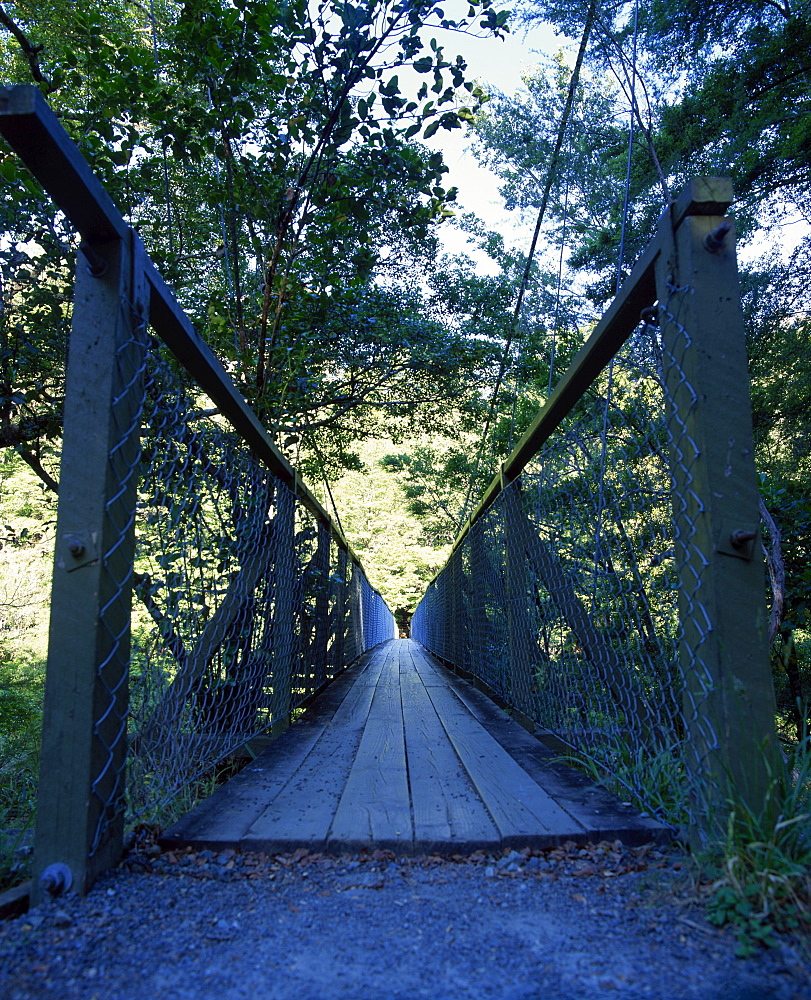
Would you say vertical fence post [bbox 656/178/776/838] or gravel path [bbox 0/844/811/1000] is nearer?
gravel path [bbox 0/844/811/1000]

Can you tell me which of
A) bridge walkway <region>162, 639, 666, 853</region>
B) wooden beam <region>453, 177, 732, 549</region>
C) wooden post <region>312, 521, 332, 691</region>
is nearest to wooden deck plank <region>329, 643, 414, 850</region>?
bridge walkway <region>162, 639, 666, 853</region>

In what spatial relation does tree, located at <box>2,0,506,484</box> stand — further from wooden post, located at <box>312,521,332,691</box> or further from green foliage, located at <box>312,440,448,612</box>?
green foliage, located at <box>312,440,448,612</box>

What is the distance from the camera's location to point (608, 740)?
1.62 metres

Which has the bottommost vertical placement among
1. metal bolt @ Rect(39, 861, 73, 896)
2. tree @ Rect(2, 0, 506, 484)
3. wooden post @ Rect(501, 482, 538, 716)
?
metal bolt @ Rect(39, 861, 73, 896)

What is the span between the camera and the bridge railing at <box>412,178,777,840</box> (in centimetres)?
98

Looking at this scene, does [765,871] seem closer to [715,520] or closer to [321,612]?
[715,520]

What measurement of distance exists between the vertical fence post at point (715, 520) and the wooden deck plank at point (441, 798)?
1.26ft

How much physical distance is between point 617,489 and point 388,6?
197 centimetres

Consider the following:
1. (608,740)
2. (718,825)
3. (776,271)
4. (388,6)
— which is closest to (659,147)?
(776,271)

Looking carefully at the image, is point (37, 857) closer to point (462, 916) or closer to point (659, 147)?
point (462, 916)

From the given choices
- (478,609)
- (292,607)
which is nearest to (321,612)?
(292,607)

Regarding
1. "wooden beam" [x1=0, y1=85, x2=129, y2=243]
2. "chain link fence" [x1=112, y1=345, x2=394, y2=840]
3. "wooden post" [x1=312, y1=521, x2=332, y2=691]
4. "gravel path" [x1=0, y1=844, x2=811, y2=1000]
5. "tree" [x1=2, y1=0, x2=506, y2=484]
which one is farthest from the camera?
"wooden post" [x1=312, y1=521, x2=332, y2=691]

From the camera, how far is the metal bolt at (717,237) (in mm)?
1070

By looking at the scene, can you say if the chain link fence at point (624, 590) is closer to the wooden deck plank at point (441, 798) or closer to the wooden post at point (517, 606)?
the wooden post at point (517, 606)
